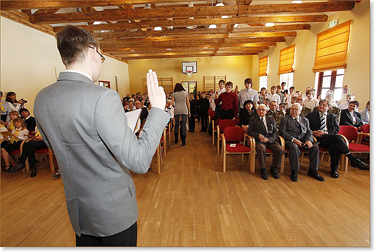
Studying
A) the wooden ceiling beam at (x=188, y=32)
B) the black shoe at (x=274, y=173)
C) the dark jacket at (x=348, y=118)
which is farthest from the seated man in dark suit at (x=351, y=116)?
the wooden ceiling beam at (x=188, y=32)

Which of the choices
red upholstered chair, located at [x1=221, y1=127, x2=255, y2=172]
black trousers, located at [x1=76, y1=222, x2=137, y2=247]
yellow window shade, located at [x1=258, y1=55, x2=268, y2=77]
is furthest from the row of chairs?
yellow window shade, located at [x1=258, y1=55, x2=268, y2=77]

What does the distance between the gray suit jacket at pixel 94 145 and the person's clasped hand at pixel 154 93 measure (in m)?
0.03

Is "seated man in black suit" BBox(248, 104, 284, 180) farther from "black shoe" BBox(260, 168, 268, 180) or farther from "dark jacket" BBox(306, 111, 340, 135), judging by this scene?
"dark jacket" BBox(306, 111, 340, 135)

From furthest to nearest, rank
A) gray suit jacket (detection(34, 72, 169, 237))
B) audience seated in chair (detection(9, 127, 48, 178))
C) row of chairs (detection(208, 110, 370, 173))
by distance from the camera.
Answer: audience seated in chair (detection(9, 127, 48, 178)), row of chairs (detection(208, 110, 370, 173)), gray suit jacket (detection(34, 72, 169, 237))

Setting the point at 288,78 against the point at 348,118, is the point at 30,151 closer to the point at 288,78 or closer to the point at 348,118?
the point at 348,118

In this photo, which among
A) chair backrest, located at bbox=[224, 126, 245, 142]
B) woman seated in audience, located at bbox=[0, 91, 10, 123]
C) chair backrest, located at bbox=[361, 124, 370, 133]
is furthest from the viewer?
woman seated in audience, located at bbox=[0, 91, 10, 123]

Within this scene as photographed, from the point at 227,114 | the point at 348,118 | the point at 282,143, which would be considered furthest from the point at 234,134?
the point at 348,118

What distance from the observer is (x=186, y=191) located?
2865 millimetres

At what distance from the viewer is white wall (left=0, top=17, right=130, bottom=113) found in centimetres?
497

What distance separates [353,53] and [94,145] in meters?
6.95

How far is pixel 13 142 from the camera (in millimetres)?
3742

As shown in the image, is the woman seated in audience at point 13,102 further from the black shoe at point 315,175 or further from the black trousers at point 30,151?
the black shoe at point 315,175

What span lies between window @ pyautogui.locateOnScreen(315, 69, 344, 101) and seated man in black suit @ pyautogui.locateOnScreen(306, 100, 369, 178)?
3.08 m

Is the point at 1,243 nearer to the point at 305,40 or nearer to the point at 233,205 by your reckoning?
the point at 233,205
